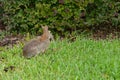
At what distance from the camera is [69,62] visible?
688 cm

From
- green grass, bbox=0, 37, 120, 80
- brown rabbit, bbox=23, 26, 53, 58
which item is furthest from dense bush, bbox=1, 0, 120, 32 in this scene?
brown rabbit, bbox=23, 26, 53, 58

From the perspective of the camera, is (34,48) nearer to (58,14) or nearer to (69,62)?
(69,62)

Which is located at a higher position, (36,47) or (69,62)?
(36,47)

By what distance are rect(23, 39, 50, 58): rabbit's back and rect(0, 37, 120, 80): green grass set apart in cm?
12

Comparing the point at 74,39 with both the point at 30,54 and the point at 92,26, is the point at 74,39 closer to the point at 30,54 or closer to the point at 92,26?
the point at 92,26

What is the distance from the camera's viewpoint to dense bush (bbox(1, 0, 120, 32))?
9.57 m

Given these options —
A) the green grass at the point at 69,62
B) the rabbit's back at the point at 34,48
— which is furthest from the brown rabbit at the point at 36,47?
the green grass at the point at 69,62

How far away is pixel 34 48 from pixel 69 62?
835 millimetres

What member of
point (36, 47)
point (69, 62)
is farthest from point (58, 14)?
point (69, 62)

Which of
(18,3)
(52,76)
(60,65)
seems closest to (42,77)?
(52,76)

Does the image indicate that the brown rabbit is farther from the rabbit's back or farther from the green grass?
the green grass

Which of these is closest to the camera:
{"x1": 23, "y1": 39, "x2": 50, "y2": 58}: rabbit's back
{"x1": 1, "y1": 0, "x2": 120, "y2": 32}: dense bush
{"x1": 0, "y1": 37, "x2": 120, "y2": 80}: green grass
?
{"x1": 0, "y1": 37, "x2": 120, "y2": 80}: green grass

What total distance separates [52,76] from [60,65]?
59cm

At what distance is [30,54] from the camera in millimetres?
7367
